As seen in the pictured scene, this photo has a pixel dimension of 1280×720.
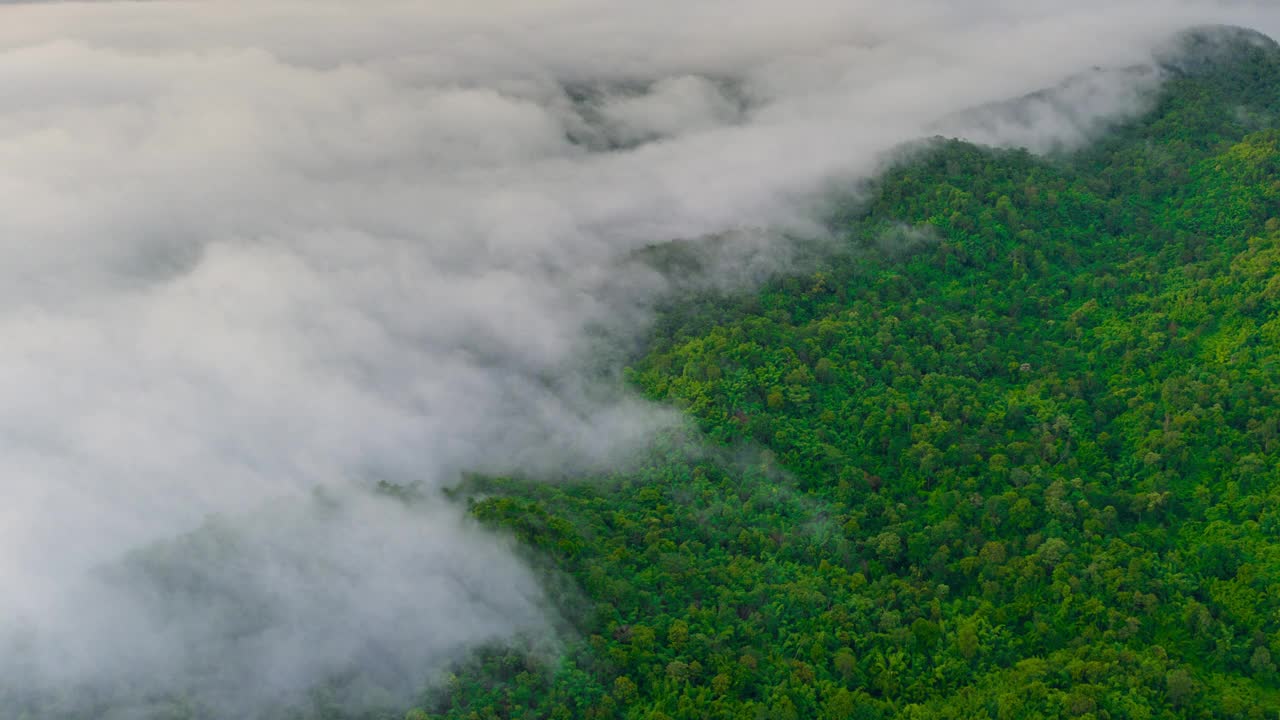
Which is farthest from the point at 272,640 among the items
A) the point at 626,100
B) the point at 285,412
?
the point at 626,100

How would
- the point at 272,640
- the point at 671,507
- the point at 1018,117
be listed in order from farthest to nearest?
1. the point at 1018,117
2. the point at 671,507
3. the point at 272,640

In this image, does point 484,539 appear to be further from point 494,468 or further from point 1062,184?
point 1062,184

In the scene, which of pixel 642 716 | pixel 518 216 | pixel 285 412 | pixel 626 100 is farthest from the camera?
pixel 626 100

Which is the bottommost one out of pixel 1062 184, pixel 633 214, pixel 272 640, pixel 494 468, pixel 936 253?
pixel 272 640

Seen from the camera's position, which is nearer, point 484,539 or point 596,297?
point 484,539

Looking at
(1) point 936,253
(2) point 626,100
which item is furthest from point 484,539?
(2) point 626,100

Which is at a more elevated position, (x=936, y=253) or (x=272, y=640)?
(x=936, y=253)
